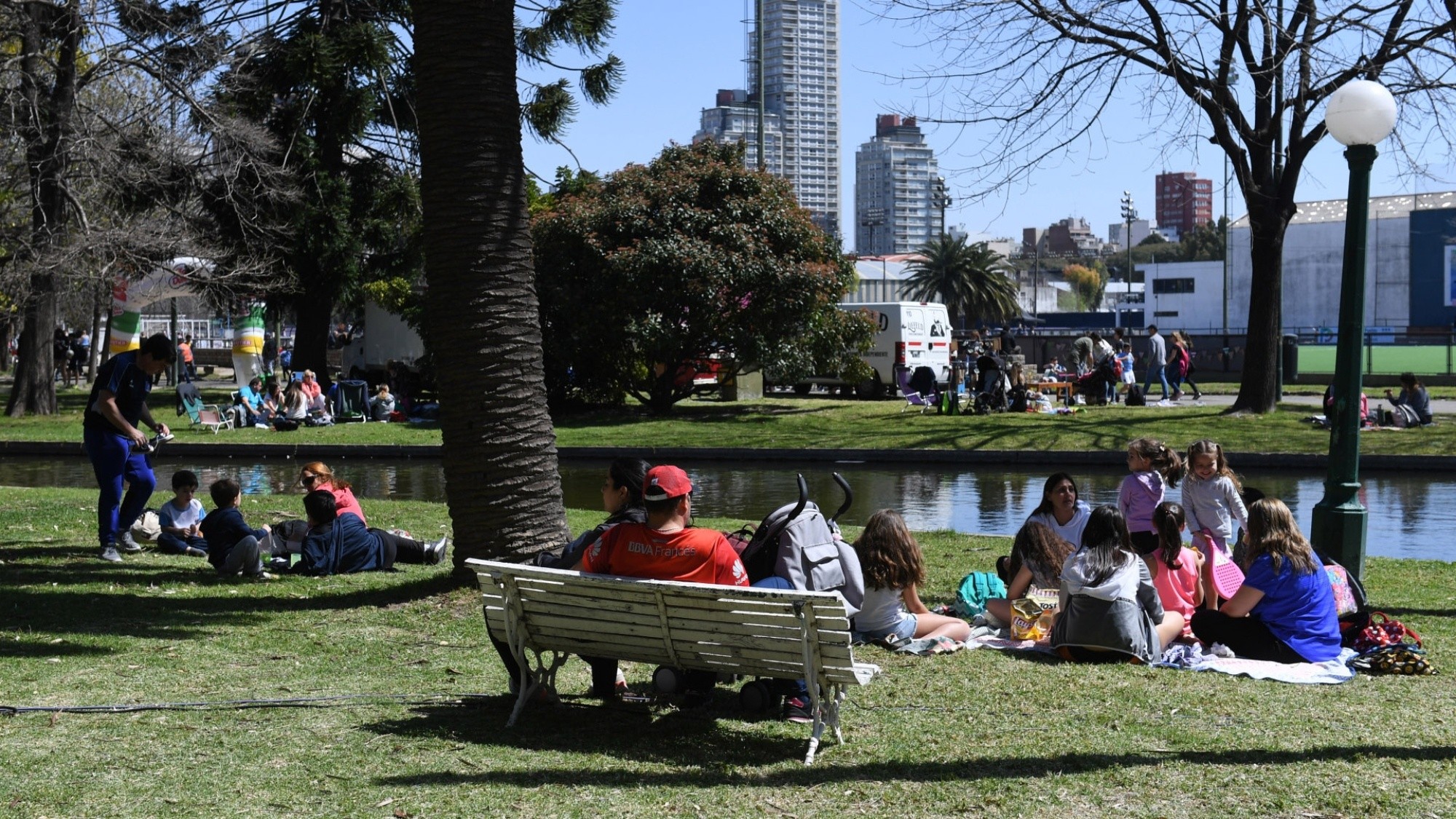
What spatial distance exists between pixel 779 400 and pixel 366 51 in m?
15.2

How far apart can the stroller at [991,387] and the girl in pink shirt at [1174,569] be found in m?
17.4

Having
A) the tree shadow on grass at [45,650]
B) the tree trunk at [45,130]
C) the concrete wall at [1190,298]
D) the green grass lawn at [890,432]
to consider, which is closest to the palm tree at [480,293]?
the tree shadow on grass at [45,650]

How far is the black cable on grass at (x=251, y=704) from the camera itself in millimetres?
5781

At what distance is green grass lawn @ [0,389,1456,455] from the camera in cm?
2019

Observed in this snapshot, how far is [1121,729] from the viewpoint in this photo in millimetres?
5559

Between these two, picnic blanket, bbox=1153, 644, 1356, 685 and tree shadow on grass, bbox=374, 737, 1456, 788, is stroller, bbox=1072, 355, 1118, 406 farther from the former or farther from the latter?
tree shadow on grass, bbox=374, 737, 1456, 788

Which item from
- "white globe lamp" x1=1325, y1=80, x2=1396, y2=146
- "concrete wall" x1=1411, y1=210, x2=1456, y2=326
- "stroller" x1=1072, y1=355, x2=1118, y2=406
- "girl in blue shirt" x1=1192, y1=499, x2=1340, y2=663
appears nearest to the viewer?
"girl in blue shirt" x1=1192, y1=499, x2=1340, y2=663

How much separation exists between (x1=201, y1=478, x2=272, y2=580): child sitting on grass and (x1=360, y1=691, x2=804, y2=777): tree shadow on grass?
13.5 feet

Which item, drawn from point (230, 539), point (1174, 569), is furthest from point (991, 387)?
point (1174, 569)

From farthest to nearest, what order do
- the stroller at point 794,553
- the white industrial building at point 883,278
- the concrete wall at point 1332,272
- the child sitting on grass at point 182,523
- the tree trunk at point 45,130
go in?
the white industrial building at point 883,278, the concrete wall at point 1332,272, the tree trunk at point 45,130, the child sitting on grass at point 182,523, the stroller at point 794,553

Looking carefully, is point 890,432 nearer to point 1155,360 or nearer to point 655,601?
point 1155,360

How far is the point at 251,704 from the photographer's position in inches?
233

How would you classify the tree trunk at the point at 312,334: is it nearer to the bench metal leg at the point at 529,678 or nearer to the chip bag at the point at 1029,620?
the chip bag at the point at 1029,620

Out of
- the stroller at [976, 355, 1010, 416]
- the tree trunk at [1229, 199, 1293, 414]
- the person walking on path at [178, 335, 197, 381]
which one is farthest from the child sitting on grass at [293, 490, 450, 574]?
the person walking on path at [178, 335, 197, 381]
